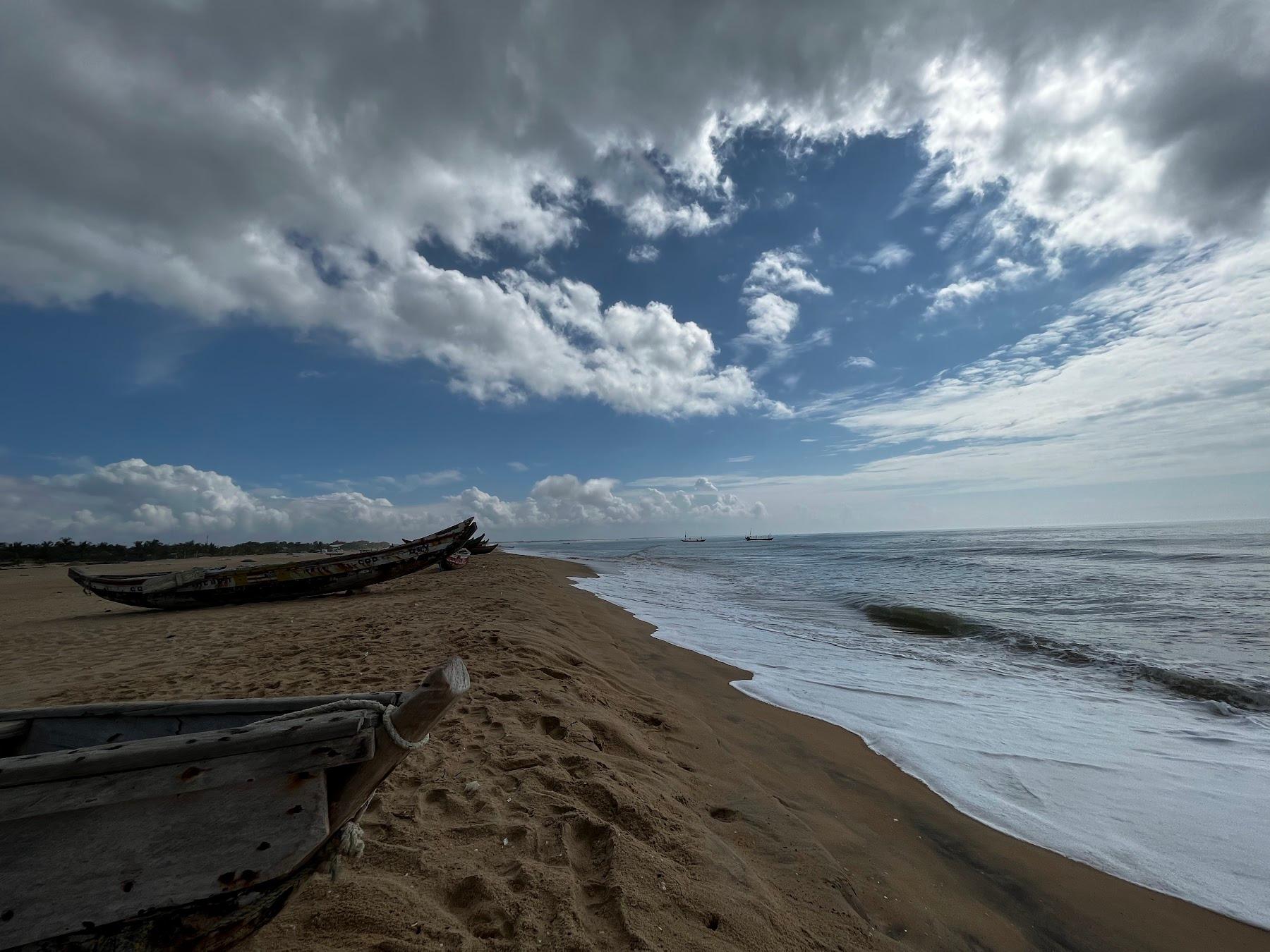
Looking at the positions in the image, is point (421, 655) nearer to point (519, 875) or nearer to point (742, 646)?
point (519, 875)

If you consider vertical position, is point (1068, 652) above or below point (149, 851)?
below

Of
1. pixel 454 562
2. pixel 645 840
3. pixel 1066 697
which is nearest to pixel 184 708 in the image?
pixel 645 840

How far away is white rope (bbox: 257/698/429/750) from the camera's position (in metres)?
1.89

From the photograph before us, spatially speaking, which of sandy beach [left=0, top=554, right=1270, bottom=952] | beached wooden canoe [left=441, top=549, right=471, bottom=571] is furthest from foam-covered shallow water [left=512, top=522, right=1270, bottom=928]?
beached wooden canoe [left=441, top=549, right=471, bottom=571]

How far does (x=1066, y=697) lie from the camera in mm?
6312

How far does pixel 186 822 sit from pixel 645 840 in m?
2.06

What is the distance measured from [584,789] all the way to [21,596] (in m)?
25.0

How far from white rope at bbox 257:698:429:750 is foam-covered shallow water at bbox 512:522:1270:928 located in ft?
13.4

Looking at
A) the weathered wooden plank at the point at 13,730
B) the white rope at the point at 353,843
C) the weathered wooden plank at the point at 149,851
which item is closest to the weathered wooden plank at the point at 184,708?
the weathered wooden plank at the point at 13,730

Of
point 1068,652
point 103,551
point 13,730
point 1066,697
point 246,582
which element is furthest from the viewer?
point 103,551

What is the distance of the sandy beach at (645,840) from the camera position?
7.30 ft

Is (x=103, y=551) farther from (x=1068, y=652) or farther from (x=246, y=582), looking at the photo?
(x=1068, y=652)

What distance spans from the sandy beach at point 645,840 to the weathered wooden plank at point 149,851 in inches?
23.1

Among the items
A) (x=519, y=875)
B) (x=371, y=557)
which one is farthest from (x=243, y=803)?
(x=371, y=557)
